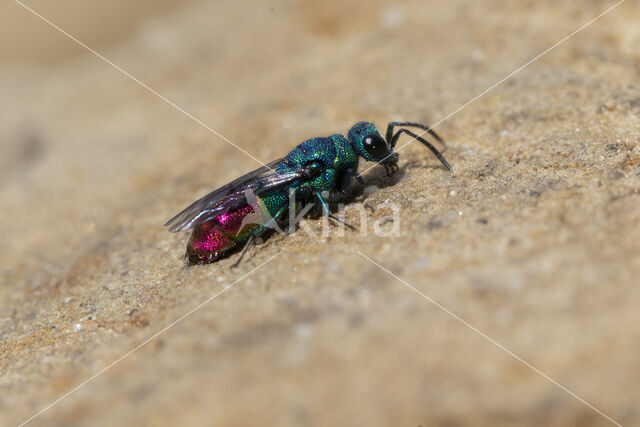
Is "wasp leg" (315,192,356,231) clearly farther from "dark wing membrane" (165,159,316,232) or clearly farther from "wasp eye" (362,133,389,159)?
"wasp eye" (362,133,389,159)

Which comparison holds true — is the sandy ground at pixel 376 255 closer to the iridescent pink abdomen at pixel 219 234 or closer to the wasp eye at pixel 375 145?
the iridescent pink abdomen at pixel 219 234

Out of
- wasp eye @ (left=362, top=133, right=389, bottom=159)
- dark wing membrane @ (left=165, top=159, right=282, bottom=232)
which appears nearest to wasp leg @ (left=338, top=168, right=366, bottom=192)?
wasp eye @ (left=362, top=133, right=389, bottom=159)

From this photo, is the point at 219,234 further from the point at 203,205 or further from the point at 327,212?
the point at 327,212

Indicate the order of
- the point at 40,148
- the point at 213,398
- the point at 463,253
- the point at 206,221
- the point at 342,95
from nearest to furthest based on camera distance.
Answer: the point at 213,398, the point at 463,253, the point at 206,221, the point at 342,95, the point at 40,148

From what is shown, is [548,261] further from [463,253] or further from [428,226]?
[428,226]

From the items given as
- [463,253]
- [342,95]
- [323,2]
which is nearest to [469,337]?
[463,253]

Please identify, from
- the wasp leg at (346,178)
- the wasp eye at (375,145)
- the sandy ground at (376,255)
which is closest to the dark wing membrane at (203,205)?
the sandy ground at (376,255)
